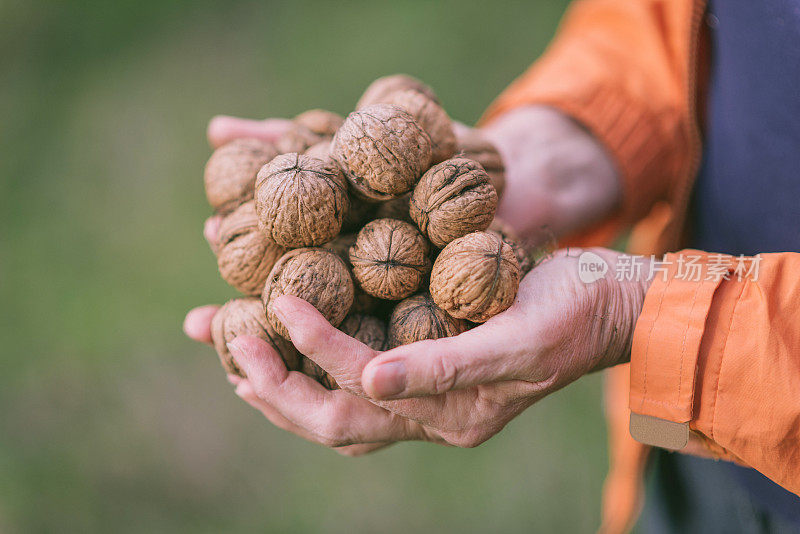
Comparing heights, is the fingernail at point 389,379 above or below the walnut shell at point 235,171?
below

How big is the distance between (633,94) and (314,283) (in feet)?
7.91

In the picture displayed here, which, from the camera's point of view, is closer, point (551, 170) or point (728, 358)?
point (728, 358)

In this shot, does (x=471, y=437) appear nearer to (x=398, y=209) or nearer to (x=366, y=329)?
(x=366, y=329)

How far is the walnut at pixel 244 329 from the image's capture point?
9.39 ft

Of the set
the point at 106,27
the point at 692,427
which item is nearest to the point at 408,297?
the point at 692,427

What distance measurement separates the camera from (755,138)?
9.77ft

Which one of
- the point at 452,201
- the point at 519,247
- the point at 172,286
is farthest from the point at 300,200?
the point at 172,286

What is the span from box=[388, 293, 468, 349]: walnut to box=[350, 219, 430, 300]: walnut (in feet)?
0.26

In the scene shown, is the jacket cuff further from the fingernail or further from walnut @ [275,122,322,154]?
walnut @ [275,122,322,154]

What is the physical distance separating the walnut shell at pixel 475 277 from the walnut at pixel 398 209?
39 cm

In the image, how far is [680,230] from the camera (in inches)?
144

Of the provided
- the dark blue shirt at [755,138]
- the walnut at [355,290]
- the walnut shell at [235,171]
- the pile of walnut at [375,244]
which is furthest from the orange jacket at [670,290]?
the walnut shell at [235,171]

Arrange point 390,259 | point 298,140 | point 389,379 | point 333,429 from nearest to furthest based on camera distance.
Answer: point 389,379 → point 333,429 → point 390,259 → point 298,140

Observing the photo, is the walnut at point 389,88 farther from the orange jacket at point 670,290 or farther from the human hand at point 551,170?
the orange jacket at point 670,290
